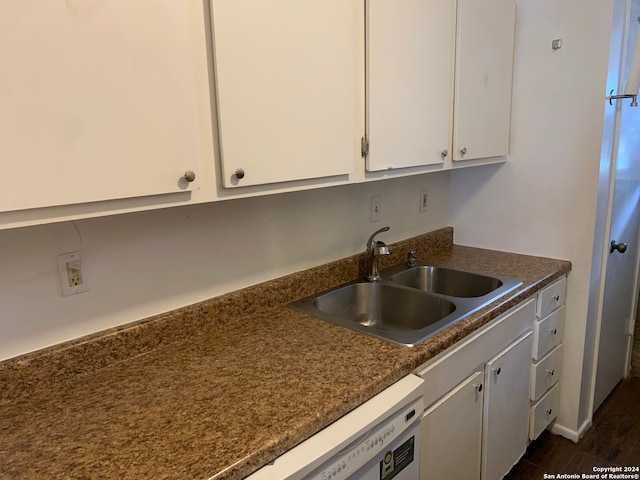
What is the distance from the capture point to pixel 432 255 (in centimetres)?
239

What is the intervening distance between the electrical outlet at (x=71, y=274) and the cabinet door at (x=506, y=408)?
4.38 feet

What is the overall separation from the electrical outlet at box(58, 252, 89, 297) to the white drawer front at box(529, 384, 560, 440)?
187 cm

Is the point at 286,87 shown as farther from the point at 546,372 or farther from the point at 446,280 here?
the point at 546,372

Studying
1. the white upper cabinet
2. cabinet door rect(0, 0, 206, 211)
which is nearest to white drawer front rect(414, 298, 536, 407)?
the white upper cabinet

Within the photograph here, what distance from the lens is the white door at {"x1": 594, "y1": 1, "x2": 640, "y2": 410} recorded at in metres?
2.15

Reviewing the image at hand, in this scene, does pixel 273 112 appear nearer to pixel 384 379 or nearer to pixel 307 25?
pixel 307 25

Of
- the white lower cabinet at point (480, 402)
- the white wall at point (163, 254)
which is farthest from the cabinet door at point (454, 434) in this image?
the white wall at point (163, 254)

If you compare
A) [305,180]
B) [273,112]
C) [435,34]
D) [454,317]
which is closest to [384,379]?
[454,317]

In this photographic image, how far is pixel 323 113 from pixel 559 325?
5.10ft

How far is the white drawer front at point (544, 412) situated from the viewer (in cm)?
209

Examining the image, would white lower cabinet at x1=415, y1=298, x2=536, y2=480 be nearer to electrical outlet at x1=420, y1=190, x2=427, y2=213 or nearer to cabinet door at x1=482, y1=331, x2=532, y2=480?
cabinet door at x1=482, y1=331, x2=532, y2=480

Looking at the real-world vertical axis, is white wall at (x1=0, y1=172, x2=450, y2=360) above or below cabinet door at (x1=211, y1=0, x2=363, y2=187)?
below

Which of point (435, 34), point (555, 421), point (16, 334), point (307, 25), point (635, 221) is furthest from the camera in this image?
point (635, 221)

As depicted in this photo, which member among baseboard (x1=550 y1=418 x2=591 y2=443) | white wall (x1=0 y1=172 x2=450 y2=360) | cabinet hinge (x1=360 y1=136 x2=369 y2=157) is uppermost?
cabinet hinge (x1=360 y1=136 x2=369 y2=157)
